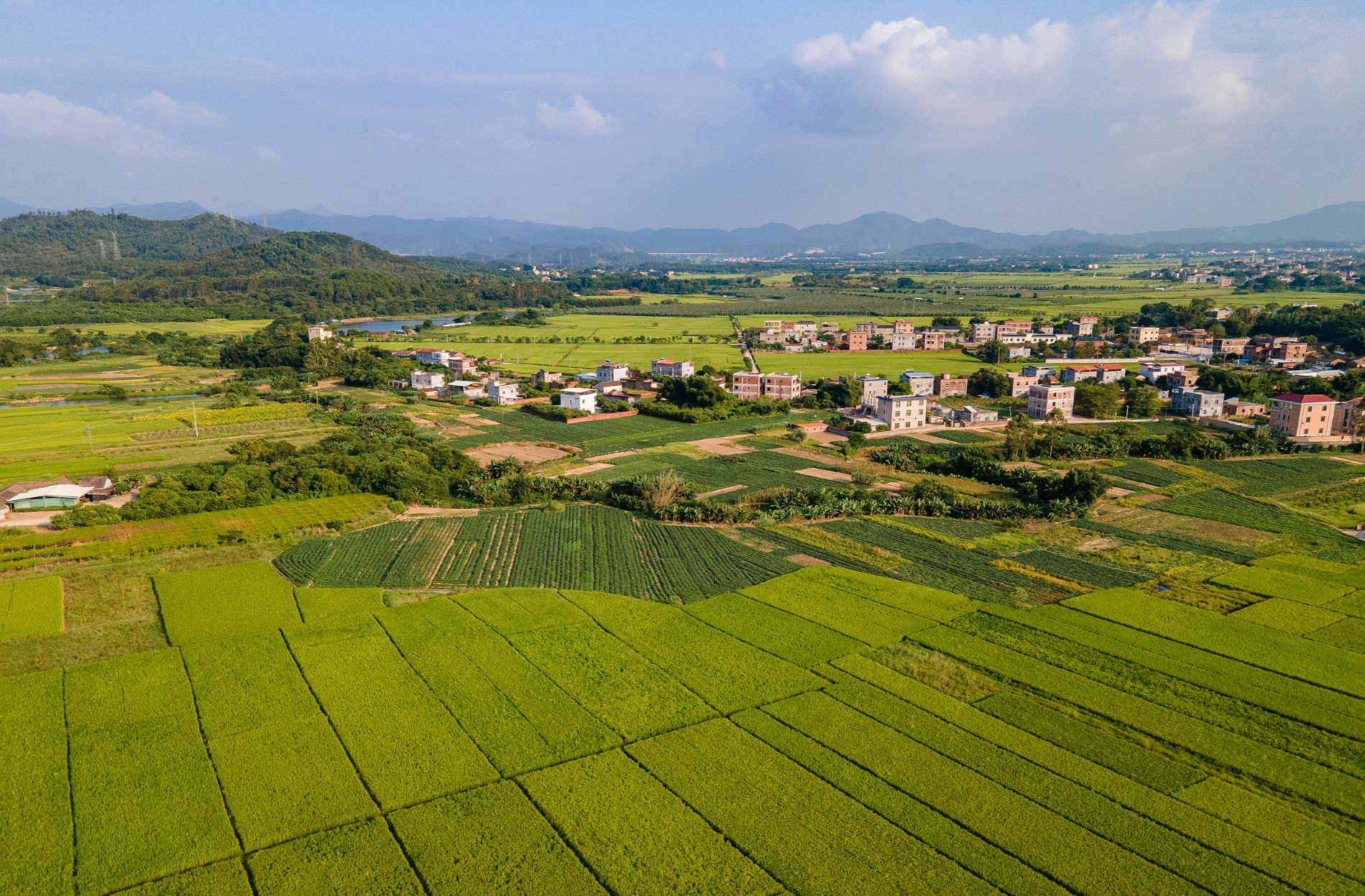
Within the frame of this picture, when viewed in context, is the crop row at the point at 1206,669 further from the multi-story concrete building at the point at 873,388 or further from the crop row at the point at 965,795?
the multi-story concrete building at the point at 873,388

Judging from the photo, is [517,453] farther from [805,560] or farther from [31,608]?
[31,608]

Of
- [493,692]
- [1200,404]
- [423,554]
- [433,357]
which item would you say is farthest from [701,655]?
[433,357]

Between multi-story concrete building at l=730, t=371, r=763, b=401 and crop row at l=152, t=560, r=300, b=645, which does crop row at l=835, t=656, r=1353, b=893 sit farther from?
multi-story concrete building at l=730, t=371, r=763, b=401

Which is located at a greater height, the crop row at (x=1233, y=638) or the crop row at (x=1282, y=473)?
the crop row at (x=1282, y=473)

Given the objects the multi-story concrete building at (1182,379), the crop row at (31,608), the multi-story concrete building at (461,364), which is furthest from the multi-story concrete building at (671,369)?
the crop row at (31,608)

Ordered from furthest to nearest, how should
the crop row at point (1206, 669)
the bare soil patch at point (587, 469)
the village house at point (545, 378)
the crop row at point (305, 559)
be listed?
the village house at point (545, 378) → the bare soil patch at point (587, 469) → the crop row at point (305, 559) → the crop row at point (1206, 669)

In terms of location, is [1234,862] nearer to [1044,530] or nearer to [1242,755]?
[1242,755]

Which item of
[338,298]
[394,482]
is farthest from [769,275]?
[394,482]

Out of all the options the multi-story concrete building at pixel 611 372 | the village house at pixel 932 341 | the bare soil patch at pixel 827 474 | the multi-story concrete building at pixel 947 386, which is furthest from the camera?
the village house at pixel 932 341
